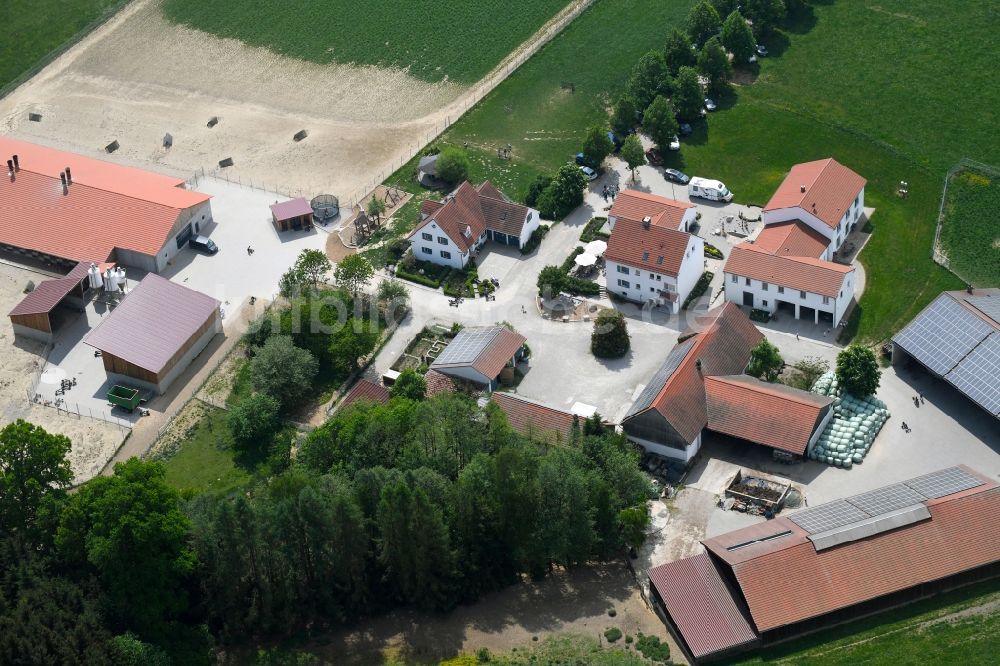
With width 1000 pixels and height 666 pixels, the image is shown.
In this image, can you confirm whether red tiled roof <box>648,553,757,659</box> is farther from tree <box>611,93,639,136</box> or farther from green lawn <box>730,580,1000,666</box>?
tree <box>611,93,639,136</box>

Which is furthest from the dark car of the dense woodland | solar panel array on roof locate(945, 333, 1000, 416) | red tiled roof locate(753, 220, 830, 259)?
the dense woodland

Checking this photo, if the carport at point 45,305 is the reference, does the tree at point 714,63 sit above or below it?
above

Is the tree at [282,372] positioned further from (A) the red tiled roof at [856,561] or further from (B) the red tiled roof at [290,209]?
(A) the red tiled roof at [856,561]

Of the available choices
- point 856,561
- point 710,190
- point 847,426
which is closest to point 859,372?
point 847,426

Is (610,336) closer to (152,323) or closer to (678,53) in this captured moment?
(152,323)

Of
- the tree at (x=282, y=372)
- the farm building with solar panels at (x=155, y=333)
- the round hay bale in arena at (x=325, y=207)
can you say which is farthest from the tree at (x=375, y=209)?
the tree at (x=282, y=372)

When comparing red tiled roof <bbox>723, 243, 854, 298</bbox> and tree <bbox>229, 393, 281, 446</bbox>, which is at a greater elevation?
red tiled roof <bbox>723, 243, 854, 298</bbox>
